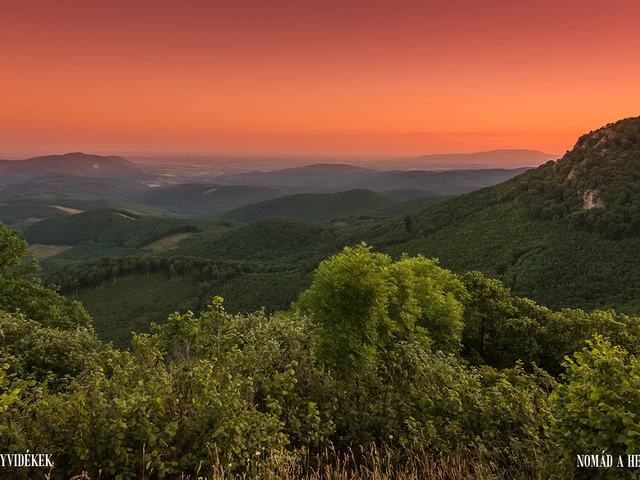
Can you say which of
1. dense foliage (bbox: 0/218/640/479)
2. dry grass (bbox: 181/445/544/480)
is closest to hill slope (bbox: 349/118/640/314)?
dense foliage (bbox: 0/218/640/479)

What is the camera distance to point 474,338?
41.5 meters

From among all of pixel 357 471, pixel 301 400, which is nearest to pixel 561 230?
pixel 301 400

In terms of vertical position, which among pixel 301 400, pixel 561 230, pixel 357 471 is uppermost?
pixel 357 471

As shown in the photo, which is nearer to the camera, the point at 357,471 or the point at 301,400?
the point at 357,471

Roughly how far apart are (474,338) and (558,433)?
36.8 m

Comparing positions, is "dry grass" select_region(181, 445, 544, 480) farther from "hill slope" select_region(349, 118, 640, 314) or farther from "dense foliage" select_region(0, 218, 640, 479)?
"hill slope" select_region(349, 118, 640, 314)

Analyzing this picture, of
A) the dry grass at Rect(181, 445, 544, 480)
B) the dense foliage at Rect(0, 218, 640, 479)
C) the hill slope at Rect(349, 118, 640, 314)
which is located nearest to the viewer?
the dry grass at Rect(181, 445, 544, 480)

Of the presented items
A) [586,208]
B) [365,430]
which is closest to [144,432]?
[365,430]

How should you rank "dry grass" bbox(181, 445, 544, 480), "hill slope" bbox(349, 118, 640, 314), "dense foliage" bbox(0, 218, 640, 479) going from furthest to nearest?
"hill slope" bbox(349, 118, 640, 314)
"dense foliage" bbox(0, 218, 640, 479)
"dry grass" bbox(181, 445, 544, 480)

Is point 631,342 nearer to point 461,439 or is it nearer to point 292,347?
point 461,439

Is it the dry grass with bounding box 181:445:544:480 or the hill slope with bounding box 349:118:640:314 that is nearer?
the dry grass with bounding box 181:445:544:480

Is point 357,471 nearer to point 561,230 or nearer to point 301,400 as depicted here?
point 301,400

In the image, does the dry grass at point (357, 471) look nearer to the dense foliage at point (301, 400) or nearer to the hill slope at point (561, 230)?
the dense foliage at point (301, 400)

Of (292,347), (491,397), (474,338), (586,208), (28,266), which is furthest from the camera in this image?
(586,208)
